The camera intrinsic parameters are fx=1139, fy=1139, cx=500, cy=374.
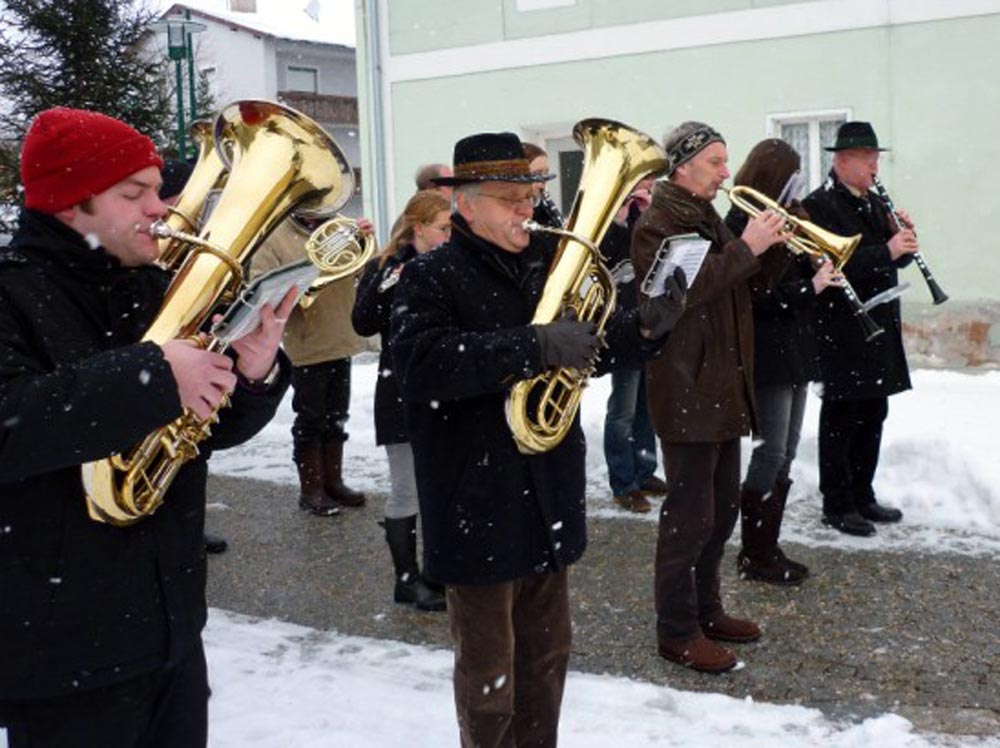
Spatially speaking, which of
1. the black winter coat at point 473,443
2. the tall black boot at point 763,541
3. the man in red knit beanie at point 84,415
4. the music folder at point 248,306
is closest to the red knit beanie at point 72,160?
the man in red knit beanie at point 84,415

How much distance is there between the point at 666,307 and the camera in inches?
124

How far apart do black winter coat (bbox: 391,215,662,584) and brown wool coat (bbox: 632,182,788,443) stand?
3.61 feet

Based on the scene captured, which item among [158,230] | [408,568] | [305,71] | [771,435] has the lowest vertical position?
[408,568]

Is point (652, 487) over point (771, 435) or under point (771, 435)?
under

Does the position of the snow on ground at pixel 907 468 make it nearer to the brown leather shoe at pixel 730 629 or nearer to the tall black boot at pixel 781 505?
the tall black boot at pixel 781 505

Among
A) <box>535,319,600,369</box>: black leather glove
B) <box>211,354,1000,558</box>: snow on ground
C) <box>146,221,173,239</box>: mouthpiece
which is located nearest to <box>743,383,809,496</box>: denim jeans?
<box>211,354,1000,558</box>: snow on ground

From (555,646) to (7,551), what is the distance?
1514 millimetres

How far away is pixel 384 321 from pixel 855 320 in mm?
2381

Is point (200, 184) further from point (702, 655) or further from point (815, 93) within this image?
point (815, 93)

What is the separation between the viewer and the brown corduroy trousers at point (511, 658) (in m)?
2.96

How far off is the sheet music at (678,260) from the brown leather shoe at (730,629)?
1.71 m

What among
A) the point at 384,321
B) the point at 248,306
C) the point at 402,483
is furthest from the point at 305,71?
the point at 248,306

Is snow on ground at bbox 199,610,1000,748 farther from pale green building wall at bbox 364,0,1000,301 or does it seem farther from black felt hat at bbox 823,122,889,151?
pale green building wall at bbox 364,0,1000,301

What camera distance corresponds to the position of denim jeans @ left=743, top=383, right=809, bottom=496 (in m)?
4.94
